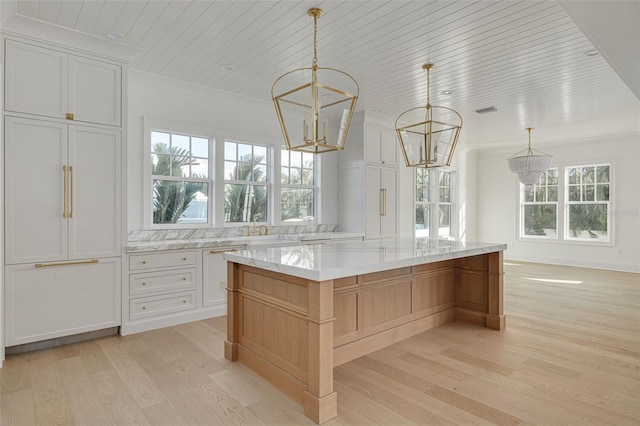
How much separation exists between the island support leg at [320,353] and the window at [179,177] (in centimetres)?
308

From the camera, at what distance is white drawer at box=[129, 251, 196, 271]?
12.2 ft

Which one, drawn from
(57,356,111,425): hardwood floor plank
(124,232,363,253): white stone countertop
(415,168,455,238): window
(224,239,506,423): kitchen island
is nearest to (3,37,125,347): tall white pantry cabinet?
(124,232,363,253): white stone countertop

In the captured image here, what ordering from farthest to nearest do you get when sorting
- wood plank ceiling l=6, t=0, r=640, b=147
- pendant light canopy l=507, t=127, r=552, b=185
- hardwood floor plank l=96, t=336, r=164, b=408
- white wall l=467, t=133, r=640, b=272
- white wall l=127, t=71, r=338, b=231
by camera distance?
white wall l=467, t=133, r=640, b=272 < pendant light canopy l=507, t=127, r=552, b=185 < white wall l=127, t=71, r=338, b=231 < wood plank ceiling l=6, t=0, r=640, b=147 < hardwood floor plank l=96, t=336, r=164, b=408

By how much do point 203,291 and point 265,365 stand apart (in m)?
1.80

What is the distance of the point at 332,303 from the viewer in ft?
7.11

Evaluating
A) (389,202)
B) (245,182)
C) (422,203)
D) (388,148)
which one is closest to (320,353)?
(245,182)

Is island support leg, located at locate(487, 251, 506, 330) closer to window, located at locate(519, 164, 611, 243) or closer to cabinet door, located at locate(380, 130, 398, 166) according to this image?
cabinet door, located at locate(380, 130, 398, 166)

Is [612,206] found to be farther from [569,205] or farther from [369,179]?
[369,179]

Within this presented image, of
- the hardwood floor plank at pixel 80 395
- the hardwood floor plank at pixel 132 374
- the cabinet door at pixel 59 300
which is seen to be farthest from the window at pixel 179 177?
the hardwood floor plank at pixel 80 395

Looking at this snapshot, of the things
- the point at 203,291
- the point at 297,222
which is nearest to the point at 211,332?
the point at 203,291

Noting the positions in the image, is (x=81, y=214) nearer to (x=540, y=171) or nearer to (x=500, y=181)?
(x=540, y=171)

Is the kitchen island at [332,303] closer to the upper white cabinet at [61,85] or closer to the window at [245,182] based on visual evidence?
the upper white cabinet at [61,85]

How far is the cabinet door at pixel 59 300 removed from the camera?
10.2ft

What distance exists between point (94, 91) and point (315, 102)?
2396mm
